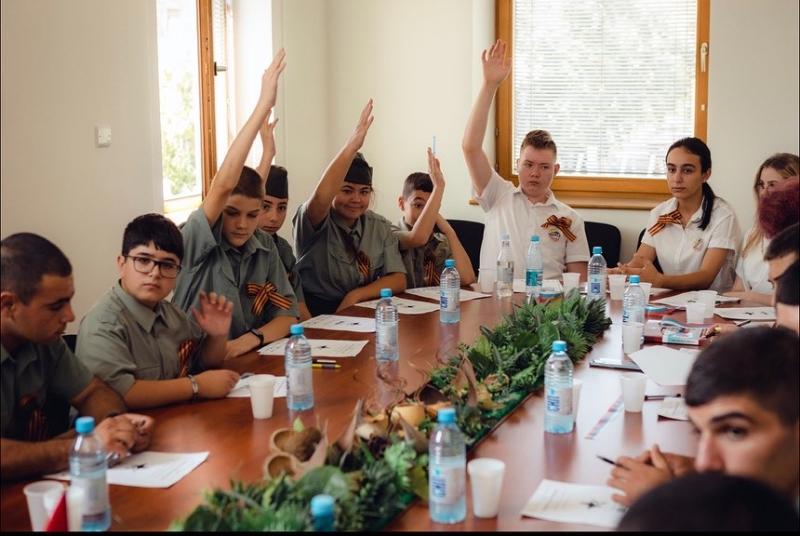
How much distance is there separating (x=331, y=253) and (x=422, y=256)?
69 centimetres

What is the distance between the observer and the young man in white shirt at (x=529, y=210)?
15.5ft

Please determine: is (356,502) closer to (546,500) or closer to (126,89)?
(546,500)

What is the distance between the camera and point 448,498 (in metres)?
1.78

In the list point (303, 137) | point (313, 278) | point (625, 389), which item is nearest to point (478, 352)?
point (625, 389)

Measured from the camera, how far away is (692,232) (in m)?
4.74

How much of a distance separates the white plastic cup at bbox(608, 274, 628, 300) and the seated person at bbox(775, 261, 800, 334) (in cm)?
194

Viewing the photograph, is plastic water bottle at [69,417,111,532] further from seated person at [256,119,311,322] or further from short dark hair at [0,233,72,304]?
seated person at [256,119,311,322]

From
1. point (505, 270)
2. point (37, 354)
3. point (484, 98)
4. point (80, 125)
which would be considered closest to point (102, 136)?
point (80, 125)

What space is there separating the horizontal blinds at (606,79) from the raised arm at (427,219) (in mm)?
1854

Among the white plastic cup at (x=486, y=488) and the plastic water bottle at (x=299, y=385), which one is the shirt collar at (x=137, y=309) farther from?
the white plastic cup at (x=486, y=488)

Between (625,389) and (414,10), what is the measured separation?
439 centimetres

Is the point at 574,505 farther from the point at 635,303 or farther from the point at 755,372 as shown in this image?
the point at 635,303

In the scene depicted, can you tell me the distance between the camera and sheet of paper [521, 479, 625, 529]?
1807 millimetres

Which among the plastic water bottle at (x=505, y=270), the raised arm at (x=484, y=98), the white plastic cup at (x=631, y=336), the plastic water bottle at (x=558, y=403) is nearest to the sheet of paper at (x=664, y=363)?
the white plastic cup at (x=631, y=336)
